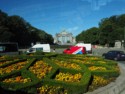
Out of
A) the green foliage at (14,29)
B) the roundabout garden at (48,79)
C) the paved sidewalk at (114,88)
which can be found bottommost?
the paved sidewalk at (114,88)

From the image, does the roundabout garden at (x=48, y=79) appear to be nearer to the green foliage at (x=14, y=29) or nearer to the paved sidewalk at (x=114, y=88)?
the paved sidewalk at (x=114, y=88)

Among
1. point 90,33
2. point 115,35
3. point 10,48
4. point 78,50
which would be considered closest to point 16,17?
point 115,35

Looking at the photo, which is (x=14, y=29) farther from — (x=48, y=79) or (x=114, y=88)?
(x=48, y=79)

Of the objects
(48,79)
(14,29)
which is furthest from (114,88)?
(14,29)

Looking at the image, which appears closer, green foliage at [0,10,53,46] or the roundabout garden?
the roundabout garden

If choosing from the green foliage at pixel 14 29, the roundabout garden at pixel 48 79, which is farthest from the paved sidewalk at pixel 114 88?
the green foliage at pixel 14 29

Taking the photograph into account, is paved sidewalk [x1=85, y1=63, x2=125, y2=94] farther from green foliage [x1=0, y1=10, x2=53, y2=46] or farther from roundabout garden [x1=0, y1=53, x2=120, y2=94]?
green foliage [x1=0, y1=10, x2=53, y2=46]

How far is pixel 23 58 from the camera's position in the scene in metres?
17.8

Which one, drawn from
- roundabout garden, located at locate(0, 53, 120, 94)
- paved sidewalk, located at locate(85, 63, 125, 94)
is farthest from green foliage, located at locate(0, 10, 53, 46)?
paved sidewalk, located at locate(85, 63, 125, 94)

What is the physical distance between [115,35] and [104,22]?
48.2 ft

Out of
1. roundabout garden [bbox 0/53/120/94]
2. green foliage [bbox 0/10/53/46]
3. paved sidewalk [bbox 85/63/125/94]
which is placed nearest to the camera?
roundabout garden [bbox 0/53/120/94]

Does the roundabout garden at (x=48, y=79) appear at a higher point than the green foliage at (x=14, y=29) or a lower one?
lower

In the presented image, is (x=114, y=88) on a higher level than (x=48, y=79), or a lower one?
lower

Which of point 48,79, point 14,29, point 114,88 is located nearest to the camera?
point 48,79
